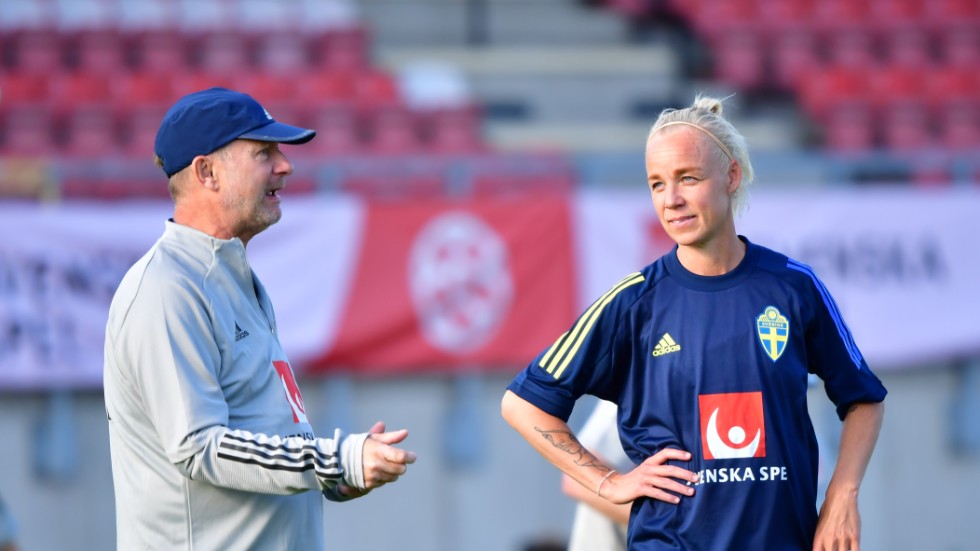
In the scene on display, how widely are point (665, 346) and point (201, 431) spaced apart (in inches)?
42.2

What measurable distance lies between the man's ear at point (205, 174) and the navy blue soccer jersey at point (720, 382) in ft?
2.92

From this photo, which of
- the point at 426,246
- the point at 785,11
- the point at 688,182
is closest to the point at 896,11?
the point at 785,11

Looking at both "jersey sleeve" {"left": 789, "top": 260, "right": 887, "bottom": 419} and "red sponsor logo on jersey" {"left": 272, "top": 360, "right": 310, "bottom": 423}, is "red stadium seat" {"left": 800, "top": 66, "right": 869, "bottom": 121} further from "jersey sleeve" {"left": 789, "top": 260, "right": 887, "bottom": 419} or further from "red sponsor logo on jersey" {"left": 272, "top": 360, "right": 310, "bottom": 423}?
"red sponsor logo on jersey" {"left": 272, "top": 360, "right": 310, "bottom": 423}

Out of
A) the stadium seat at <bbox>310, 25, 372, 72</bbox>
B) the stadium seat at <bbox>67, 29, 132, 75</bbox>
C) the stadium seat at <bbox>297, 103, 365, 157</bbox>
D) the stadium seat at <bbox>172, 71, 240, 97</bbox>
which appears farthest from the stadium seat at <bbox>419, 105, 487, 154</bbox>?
the stadium seat at <bbox>67, 29, 132, 75</bbox>

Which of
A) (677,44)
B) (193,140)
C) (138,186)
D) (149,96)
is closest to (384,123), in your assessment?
(149,96)

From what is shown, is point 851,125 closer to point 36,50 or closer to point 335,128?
point 335,128

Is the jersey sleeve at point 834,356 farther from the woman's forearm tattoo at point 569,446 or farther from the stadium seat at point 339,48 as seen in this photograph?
the stadium seat at point 339,48

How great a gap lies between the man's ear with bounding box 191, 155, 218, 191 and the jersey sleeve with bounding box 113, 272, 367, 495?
34cm

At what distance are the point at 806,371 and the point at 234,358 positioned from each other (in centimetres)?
134

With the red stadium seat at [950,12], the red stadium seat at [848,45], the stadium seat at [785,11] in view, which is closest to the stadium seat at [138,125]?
the stadium seat at [785,11]

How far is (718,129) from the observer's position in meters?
3.14

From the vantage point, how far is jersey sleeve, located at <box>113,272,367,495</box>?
2969 mm

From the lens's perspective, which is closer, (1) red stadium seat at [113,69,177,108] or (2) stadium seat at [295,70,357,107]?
(1) red stadium seat at [113,69,177,108]

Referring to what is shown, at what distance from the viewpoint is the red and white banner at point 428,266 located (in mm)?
7398
